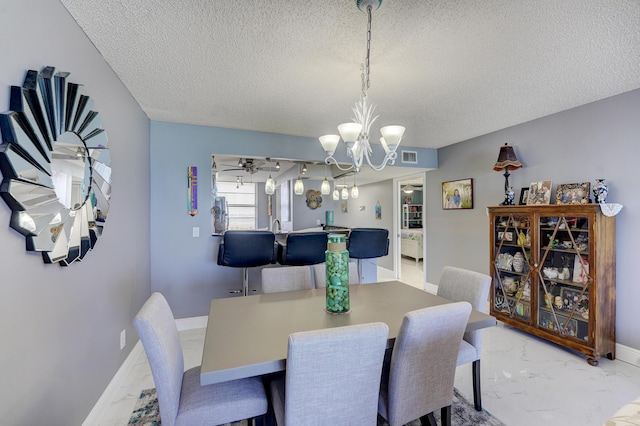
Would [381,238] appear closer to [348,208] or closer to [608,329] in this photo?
[608,329]

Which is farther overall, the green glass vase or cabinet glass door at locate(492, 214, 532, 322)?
cabinet glass door at locate(492, 214, 532, 322)

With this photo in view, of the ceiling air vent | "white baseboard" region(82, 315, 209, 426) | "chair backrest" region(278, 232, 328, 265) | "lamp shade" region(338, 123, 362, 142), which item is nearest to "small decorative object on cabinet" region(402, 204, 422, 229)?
the ceiling air vent

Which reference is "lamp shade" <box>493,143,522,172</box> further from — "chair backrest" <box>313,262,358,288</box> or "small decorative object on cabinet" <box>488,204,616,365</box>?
"chair backrest" <box>313,262,358,288</box>

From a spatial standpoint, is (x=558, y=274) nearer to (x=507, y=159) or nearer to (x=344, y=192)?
(x=507, y=159)

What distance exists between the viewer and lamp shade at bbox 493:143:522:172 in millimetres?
3263

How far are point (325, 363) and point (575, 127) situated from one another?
3435mm

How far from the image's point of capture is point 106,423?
1809 mm

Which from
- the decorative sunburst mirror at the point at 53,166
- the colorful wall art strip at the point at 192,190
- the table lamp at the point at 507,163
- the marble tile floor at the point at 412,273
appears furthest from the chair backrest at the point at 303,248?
the marble tile floor at the point at 412,273

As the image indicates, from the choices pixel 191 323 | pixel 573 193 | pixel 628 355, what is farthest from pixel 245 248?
pixel 628 355

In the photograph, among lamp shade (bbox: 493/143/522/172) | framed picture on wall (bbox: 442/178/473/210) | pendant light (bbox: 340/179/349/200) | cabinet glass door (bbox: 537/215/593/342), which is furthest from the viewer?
pendant light (bbox: 340/179/349/200)

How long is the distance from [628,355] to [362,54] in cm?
341

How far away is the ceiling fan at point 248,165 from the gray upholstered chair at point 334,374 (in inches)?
123

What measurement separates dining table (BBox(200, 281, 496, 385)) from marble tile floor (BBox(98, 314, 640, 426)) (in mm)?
886

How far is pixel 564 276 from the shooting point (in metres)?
2.79
